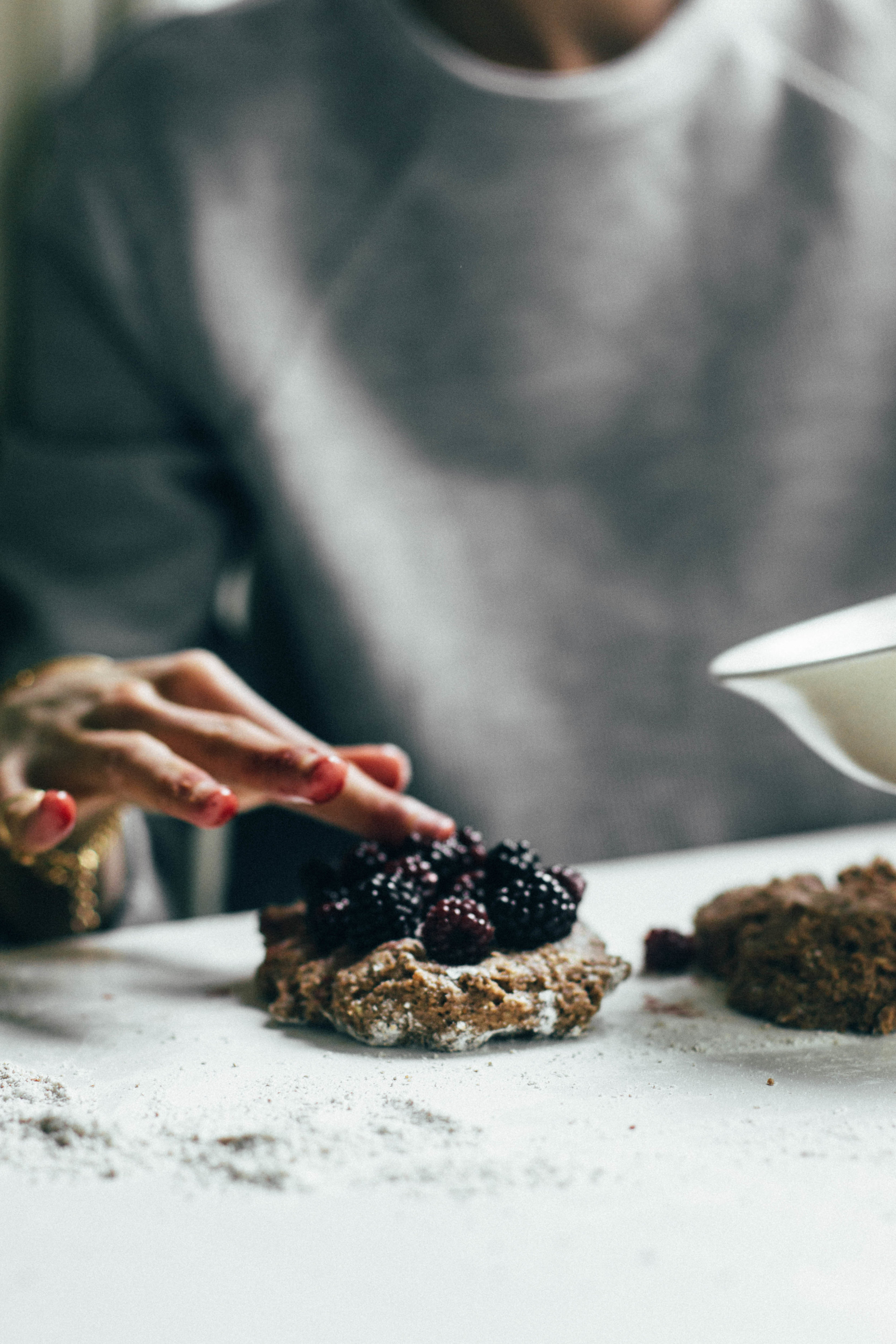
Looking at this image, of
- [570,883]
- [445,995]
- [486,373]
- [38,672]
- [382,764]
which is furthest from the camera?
[486,373]

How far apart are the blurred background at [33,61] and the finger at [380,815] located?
1230 mm

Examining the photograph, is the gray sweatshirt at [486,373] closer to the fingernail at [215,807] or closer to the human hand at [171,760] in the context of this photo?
the human hand at [171,760]

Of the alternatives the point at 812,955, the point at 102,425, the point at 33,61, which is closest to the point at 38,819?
the point at 812,955

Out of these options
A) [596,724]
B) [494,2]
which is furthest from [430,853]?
[494,2]

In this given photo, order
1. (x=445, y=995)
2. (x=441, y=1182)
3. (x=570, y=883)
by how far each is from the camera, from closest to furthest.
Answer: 1. (x=441, y=1182)
2. (x=445, y=995)
3. (x=570, y=883)

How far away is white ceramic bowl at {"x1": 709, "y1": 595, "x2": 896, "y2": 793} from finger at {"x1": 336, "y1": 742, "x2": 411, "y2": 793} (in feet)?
0.77

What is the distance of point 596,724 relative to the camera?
1368 mm

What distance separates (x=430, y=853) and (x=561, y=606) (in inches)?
27.0

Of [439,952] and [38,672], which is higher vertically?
[38,672]

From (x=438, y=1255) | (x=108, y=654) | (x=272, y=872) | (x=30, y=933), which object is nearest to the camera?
(x=438, y=1255)

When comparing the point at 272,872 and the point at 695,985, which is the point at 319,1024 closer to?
the point at 695,985

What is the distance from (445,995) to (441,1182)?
16 centimetres

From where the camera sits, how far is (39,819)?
69 cm

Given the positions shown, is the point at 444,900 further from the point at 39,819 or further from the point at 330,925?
the point at 39,819
